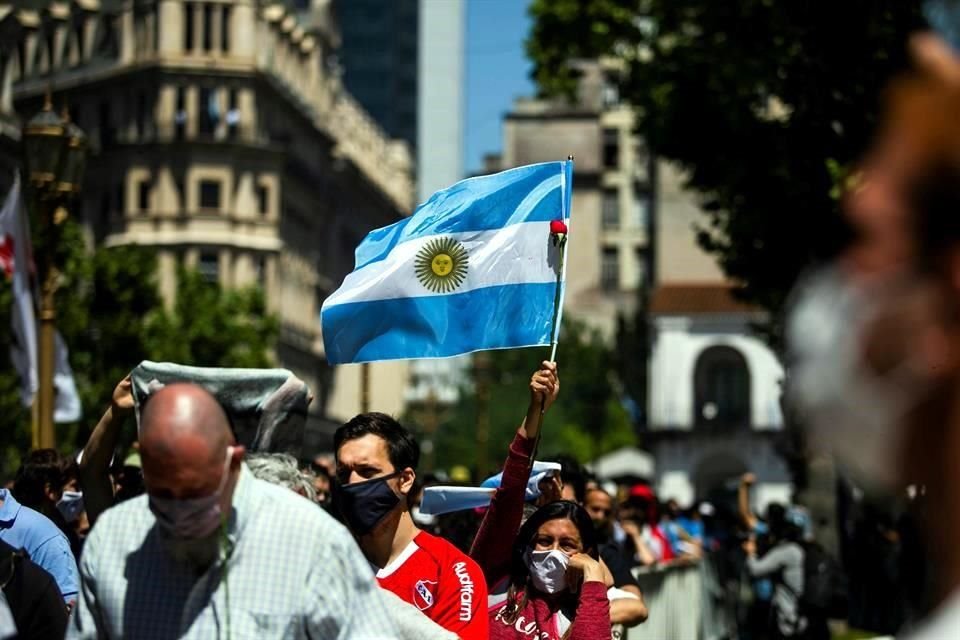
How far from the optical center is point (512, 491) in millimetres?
7363

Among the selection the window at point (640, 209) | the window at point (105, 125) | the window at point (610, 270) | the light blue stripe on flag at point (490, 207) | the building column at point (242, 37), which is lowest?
the light blue stripe on flag at point (490, 207)

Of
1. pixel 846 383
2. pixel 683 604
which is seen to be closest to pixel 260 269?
pixel 683 604

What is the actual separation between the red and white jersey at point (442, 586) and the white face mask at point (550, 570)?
89 cm

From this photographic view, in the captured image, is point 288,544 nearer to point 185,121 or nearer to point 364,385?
point 364,385

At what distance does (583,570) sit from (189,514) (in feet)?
10.3

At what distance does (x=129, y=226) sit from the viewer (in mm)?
83875

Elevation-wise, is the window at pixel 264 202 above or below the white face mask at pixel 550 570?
above

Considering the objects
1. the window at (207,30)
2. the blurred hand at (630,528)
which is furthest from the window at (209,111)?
the blurred hand at (630,528)

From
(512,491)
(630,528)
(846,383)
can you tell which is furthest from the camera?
(630,528)

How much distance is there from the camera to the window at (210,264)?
84688 mm

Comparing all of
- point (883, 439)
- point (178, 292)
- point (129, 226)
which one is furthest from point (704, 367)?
point (883, 439)

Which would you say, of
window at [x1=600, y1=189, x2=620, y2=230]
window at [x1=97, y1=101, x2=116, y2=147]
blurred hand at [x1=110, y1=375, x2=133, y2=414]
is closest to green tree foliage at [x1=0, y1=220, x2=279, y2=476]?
window at [x1=97, y1=101, x2=116, y2=147]

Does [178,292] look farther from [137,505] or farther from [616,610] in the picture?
[137,505]

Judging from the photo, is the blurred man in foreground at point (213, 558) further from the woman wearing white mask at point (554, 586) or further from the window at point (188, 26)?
the window at point (188, 26)
